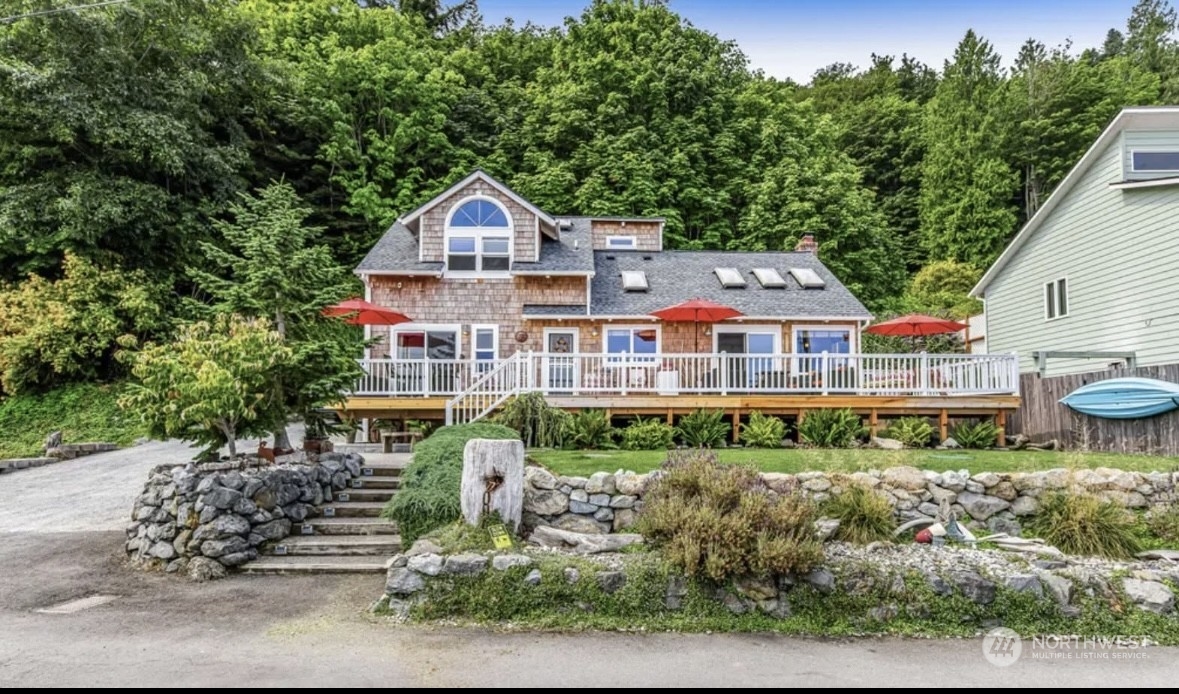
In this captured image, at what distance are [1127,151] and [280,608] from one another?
1791cm

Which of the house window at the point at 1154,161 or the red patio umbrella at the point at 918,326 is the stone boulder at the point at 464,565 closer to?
the red patio umbrella at the point at 918,326

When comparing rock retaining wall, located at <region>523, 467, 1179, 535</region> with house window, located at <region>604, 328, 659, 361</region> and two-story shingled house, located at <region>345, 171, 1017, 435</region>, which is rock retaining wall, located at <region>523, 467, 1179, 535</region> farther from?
house window, located at <region>604, 328, 659, 361</region>

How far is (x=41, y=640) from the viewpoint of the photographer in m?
5.12

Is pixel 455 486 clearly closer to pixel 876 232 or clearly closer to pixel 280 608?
pixel 280 608

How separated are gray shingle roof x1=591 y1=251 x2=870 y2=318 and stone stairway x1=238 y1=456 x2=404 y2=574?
8.97 meters

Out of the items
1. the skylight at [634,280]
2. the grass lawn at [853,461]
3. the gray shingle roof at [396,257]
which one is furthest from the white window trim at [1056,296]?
the gray shingle roof at [396,257]

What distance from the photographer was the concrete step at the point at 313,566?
22.7 ft

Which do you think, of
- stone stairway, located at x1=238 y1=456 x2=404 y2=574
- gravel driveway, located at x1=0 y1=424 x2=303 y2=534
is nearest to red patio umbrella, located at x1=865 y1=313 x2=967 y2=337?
stone stairway, located at x1=238 y1=456 x2=404 y2=574

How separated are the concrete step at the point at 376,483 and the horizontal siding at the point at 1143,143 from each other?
16.3 meters

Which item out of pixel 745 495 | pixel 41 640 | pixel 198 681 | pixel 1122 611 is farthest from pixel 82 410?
pixel 1122 611

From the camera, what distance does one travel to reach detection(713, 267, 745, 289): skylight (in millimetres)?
17406

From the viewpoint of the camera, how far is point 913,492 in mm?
7410

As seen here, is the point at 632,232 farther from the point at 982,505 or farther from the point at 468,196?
the point at 982,505

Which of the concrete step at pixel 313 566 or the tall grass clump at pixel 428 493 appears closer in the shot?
the tall grass clump at pixel 428 493
